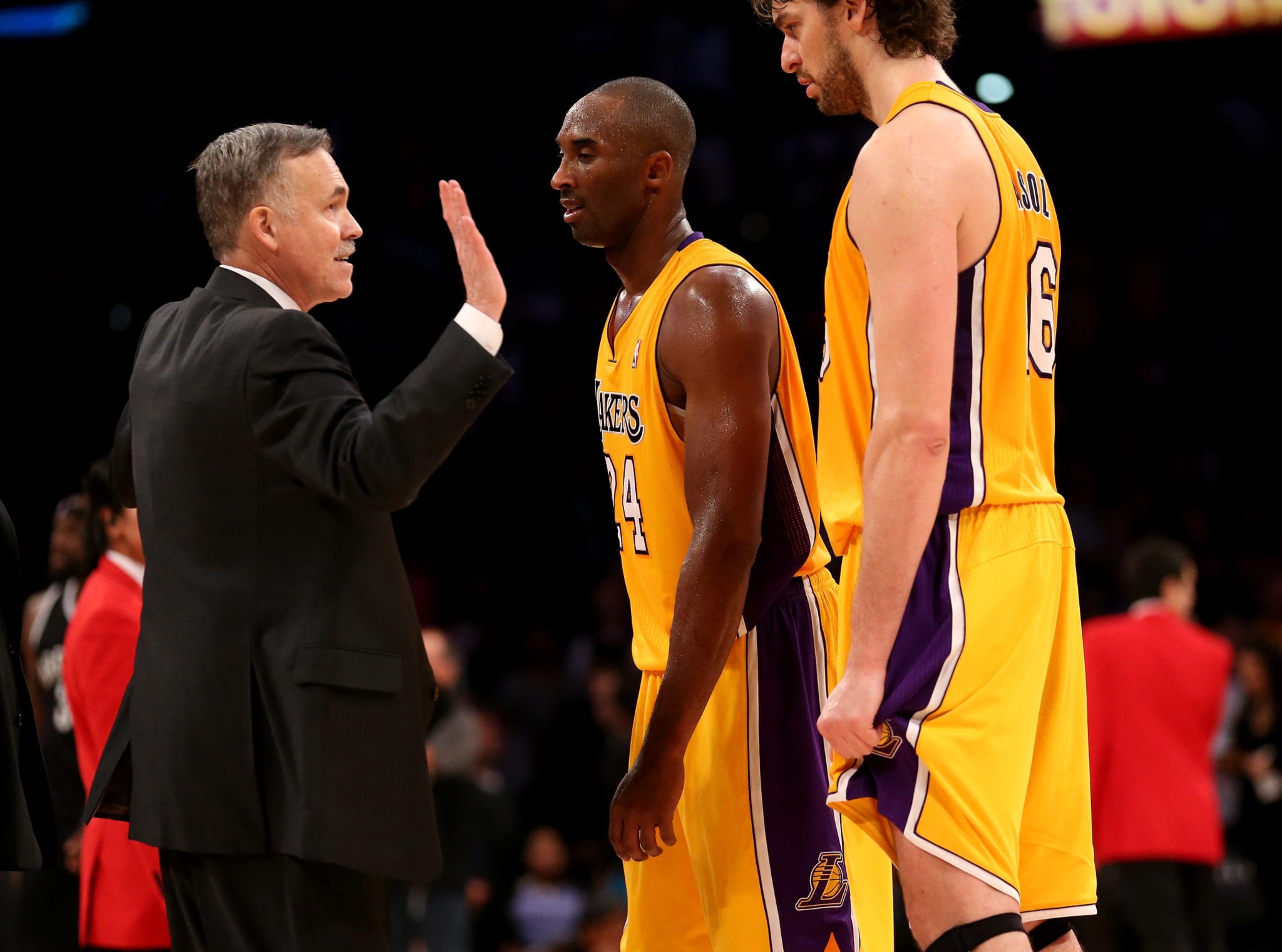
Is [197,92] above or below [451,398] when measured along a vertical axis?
above

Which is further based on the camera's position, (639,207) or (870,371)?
(639,207)

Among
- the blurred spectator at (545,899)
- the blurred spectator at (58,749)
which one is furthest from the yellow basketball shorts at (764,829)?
the blurred spectator at (545,899)

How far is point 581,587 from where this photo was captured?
38.5ft

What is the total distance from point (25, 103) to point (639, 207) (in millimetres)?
8935

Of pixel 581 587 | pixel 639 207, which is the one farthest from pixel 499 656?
pixel 639 207

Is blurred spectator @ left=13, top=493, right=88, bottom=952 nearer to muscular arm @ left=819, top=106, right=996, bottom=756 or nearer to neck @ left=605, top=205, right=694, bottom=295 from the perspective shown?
neck @ left=605, top=205, right=694, bottom=295

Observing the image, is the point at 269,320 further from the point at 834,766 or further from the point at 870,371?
the point at 834,766

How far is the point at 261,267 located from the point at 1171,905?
5.93 m

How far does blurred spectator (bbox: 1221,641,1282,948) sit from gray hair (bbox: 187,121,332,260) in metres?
7.27

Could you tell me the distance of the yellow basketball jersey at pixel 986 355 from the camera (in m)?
2.74

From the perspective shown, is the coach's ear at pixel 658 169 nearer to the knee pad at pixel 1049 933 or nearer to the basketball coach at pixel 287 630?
the basketball coach at pixel 287 630

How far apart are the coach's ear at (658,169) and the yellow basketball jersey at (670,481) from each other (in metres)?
0.18

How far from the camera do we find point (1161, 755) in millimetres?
7496

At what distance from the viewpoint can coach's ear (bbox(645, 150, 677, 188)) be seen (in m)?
3.76
